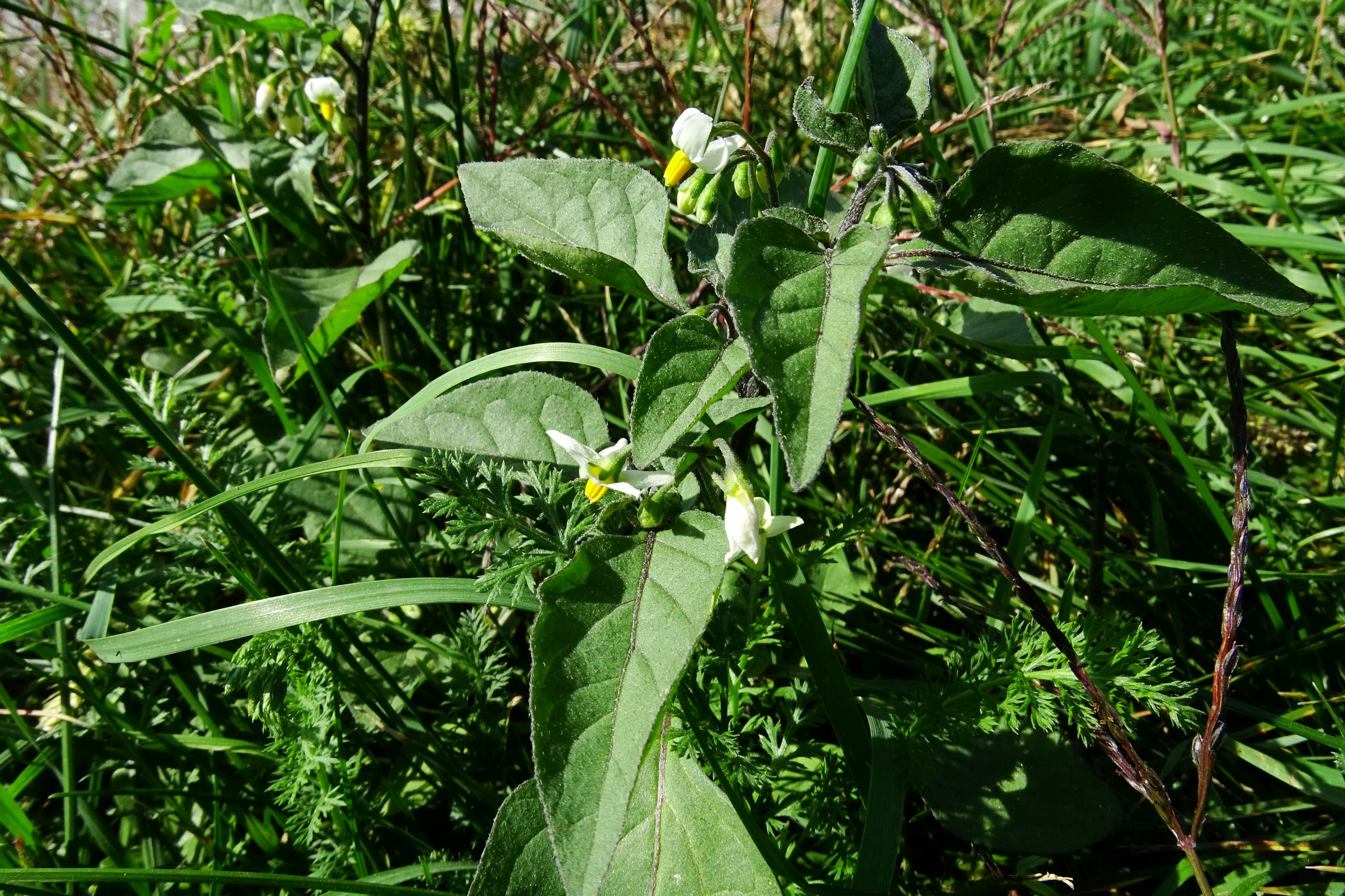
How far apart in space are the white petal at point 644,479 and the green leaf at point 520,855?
438mm

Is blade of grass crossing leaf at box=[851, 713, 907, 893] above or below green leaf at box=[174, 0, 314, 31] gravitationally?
below

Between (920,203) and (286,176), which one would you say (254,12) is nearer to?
(286,176)

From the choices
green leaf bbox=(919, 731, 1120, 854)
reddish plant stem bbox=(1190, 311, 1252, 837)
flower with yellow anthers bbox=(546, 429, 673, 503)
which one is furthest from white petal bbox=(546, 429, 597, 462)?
reddish plant stem bbox=(1190, 311, 1252, 837)

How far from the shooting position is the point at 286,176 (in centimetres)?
225

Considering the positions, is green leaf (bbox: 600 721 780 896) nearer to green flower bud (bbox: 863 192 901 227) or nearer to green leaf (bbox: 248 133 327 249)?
green flower bud (bbox: 863 192 901 227)

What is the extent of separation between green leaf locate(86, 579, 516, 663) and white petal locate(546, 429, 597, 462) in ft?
0.86

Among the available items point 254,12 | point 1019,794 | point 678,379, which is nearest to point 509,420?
point 678,379

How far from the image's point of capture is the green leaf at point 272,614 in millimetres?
1353

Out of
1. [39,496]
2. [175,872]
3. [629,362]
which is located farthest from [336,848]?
[39,496]

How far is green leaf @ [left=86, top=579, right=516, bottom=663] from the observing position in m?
1.35

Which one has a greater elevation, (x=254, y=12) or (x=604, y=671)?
(x=254, y=12)

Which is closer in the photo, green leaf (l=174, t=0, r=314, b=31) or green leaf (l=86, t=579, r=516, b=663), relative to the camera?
green leaf (l=86, t=579, r=516, b=663)

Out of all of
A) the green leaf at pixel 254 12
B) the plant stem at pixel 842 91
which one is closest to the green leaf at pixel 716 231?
the plant stem at pixel 842 91

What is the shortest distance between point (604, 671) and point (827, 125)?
0.80 m
